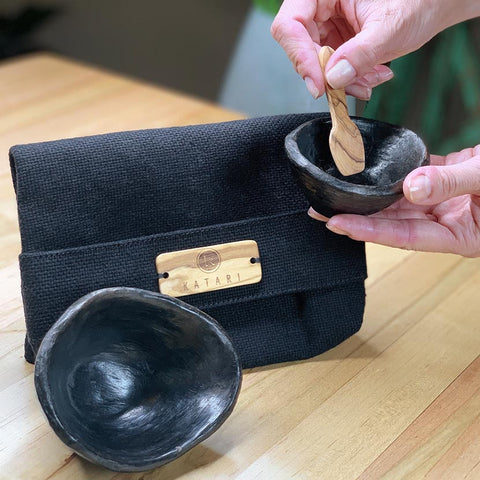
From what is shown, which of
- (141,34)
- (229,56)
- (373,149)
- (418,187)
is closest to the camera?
(418,187)

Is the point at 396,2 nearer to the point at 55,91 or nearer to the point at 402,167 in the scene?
the point at 402,167

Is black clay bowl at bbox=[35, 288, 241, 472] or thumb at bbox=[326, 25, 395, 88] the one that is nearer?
black clay bowl at bbox=[35, 288, 241, 472]

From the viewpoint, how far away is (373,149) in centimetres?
75

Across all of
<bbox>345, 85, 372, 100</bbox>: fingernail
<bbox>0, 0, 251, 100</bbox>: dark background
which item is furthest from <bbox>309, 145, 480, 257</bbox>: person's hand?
<bbox>0, 0, 251, 100</bbox>: dark background

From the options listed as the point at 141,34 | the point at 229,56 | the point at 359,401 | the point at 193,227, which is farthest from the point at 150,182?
the point at 141,34

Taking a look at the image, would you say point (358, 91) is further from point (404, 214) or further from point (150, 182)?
point (150, 182)

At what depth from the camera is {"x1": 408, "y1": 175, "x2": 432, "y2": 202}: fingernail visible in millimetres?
653

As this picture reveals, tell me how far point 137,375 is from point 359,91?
0.38 metres

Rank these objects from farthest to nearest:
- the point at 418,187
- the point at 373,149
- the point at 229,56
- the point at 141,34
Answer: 1. the point at 141,34
2. the point at 229,56
3. the point at 373,149
4. the point at 418,187

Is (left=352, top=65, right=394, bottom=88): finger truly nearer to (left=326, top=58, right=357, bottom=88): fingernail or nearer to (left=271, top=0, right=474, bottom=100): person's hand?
(left=271, top=0, right=474, bottom=100): person's hand

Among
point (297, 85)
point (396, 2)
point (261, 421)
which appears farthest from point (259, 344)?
point (297, 85)

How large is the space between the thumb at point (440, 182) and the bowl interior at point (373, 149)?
0.15 ft

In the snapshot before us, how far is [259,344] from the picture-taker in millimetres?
753

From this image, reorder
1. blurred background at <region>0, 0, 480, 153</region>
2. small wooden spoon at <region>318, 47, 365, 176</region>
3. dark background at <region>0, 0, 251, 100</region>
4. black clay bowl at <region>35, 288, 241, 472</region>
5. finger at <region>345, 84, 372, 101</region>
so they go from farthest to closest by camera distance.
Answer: dark background at <region>0, 0, 251, 100</region> → blurred background at <region>0, 0, 480, 153</region> → finger at <region>345, 84, 372, 101</region> → small wooden spoon at <region>318, 47, 365, 176</region> → black clay bowl at <region>35, 288, 241, 472</region>
